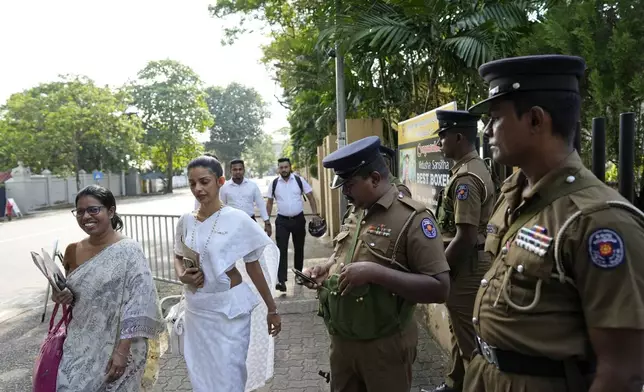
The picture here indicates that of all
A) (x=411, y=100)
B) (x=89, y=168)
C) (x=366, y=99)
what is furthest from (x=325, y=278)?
(x=89, y=168)

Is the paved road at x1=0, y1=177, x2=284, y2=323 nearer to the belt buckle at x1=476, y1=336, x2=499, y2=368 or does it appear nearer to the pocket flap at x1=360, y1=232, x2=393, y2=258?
the pocket flap at x1=360, y1=232, x2=393, y2=258

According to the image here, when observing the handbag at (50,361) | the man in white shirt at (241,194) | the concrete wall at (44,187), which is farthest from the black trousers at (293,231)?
the concrete wall at (44,187)

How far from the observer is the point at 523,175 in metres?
1.64

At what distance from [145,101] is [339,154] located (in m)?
44.6

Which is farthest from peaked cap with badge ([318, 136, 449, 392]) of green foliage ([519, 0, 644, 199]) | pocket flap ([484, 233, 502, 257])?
green foliage ([519, 0, 644, 199])

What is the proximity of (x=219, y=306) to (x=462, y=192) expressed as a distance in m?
1.71

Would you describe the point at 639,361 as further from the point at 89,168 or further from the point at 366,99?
the point at 89,168

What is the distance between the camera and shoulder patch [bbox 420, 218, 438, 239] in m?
2.17

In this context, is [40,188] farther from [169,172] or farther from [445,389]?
[445,389]

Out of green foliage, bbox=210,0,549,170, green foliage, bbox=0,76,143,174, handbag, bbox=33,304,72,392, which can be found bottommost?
handbag, bbox=33,304,72,392

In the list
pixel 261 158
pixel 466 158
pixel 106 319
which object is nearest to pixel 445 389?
pixel 466 158

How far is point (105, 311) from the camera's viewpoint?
2645mm

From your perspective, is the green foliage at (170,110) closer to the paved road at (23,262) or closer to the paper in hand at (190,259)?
the paved road at (23,262)

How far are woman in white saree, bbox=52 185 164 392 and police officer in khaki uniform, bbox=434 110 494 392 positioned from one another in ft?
6.36
